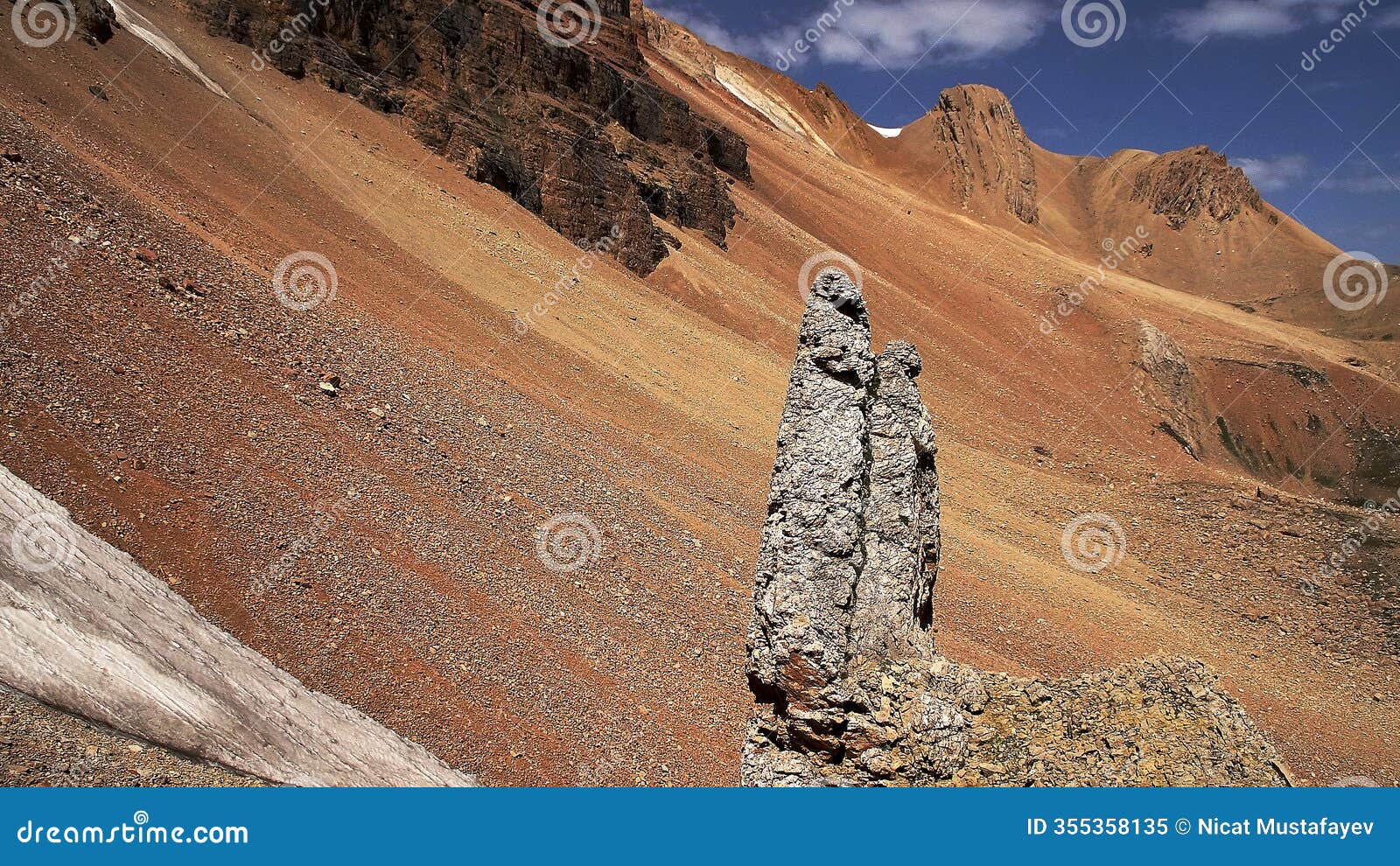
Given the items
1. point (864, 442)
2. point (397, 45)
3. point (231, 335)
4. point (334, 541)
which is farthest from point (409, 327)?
point (397, 45)

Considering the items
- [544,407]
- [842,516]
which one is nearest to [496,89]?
[544,407]

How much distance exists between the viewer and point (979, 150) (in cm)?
6694

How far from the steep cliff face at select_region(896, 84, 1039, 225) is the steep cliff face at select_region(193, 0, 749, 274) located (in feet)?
135

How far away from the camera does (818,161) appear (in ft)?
171

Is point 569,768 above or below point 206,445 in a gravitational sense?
below

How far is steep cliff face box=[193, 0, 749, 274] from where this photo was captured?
25.7 metres

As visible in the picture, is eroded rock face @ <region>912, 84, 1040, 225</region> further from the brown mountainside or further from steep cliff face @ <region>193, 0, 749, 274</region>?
steep cliff face @ <region>193, 0, 749, 274</region>

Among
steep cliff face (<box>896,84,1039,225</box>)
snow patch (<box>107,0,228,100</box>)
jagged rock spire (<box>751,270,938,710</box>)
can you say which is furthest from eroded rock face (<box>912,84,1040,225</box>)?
jagged rock spire (<box>751,270,938,710</box>)

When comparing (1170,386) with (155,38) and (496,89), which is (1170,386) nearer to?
(496,89)

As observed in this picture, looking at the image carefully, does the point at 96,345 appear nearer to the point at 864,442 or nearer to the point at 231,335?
the point at 231,335

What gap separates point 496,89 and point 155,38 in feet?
32.1

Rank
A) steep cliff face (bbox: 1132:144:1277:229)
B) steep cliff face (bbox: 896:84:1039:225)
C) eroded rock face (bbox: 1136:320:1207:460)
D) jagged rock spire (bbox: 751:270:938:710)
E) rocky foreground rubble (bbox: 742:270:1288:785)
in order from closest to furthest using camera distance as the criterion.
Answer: rocky foreground rubble (bbox: 742:270:1288:785) < jagged rock spire (bbox: 751:270:938:710) < eroded rock face (bbox: 1136:320:1207:460) < steep cliff face (bbox: 896:84:1039:225) < steep cliff face (bbox: 1132:144:1277:229)

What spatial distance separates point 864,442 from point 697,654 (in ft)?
18.1

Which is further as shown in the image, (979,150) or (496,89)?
(979,150)
